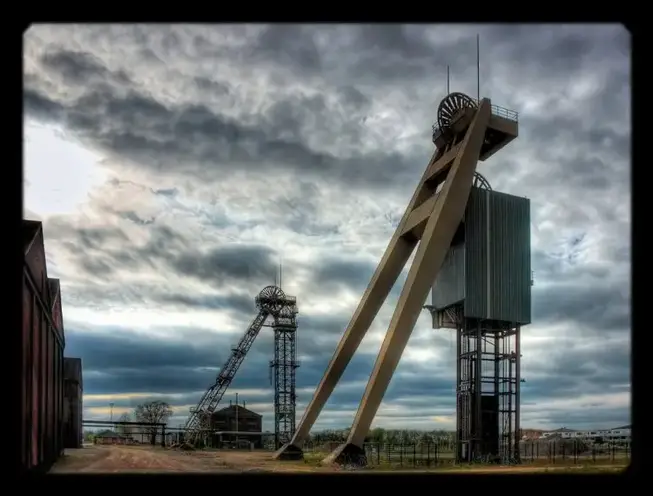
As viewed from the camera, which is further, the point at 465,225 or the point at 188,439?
the point at 188,439

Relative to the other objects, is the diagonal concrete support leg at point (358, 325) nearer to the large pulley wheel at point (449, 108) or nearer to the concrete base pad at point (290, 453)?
the concrete base pad at point (290, 453)

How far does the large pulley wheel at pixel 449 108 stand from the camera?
32681 millimetres

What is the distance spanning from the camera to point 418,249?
29.4m

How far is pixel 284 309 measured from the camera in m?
53.2

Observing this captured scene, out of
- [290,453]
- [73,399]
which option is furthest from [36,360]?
[73,399]

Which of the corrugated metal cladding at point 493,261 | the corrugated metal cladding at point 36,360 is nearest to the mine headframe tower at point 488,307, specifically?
the corrugated metal cladding at point 493,261

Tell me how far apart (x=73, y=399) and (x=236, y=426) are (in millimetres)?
20662

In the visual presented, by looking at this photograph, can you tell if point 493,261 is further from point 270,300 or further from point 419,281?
point 270,300

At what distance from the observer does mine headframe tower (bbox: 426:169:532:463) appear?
29.6 m
